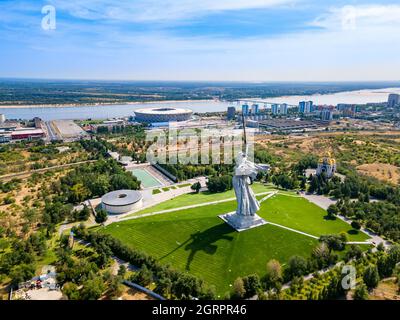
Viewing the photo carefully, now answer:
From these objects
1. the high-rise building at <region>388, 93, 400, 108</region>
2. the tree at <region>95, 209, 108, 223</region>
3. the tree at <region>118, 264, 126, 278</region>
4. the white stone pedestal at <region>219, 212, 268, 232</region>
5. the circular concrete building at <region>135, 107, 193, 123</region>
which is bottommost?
the tree at <region>118, 264, 126, 278</region>

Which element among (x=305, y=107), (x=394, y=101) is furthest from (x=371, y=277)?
(x=394, y=101)

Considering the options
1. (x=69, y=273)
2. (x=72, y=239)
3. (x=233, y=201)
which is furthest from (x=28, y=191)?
(x=233, y=201)

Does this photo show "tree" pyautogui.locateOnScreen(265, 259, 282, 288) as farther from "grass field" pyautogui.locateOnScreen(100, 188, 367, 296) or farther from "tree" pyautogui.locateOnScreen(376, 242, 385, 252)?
"tree" pyautogui.locateOnScreen(376, 242, 385, 252)

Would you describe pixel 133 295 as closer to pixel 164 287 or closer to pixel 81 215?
pixel 164 287

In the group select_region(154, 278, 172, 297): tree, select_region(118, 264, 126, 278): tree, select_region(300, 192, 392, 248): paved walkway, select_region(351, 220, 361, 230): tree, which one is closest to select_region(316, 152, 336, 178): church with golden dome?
select_region(300, 192, 392, 248): paved walkway

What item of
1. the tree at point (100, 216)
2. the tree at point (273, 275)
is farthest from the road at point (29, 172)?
the tree at point (273, 275)
